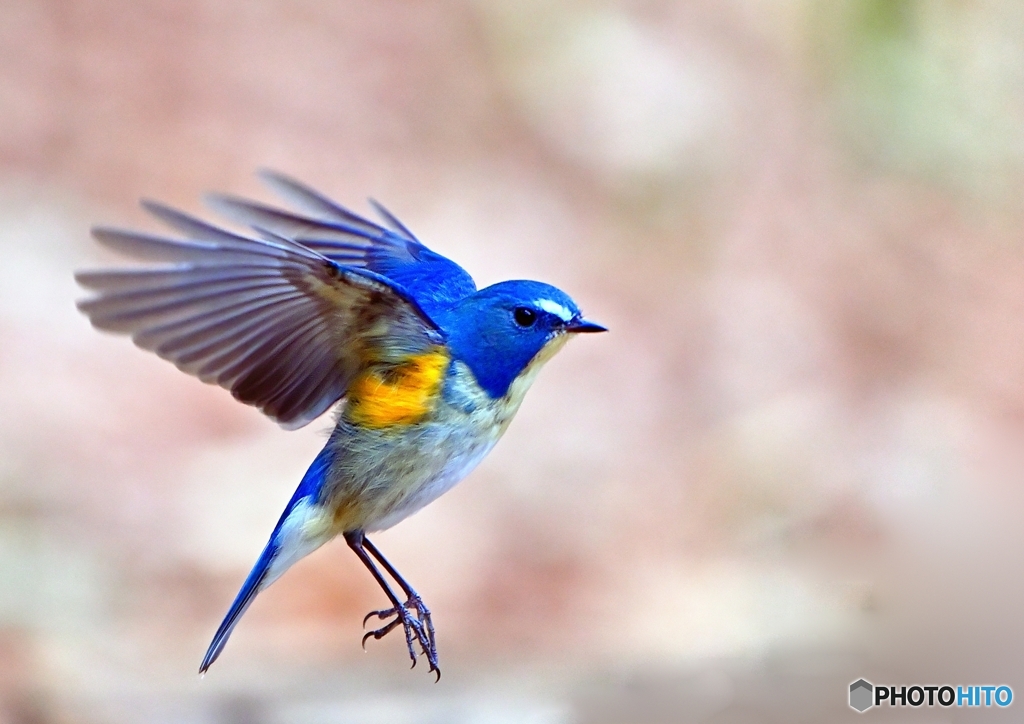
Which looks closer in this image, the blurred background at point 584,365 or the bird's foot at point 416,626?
the bird's foot at point 416,626

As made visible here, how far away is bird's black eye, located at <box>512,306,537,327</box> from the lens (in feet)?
10.4

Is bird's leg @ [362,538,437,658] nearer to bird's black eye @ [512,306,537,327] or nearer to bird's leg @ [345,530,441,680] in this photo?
bird's leg @ [345,530,441,680]

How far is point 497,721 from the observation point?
4941 millimetres

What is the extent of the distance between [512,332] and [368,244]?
3.08 ft

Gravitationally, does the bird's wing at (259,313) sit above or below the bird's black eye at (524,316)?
below

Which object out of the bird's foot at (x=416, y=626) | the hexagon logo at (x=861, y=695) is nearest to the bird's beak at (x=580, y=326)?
the bird's foot at (x=416, y=626)

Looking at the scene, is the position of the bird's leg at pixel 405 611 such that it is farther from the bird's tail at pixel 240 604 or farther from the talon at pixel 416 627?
→ the bird's tail at pixel 240 604

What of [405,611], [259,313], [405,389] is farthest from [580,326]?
[405,611]

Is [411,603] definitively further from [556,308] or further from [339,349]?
[556,308]

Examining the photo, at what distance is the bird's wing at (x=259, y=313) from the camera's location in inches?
116

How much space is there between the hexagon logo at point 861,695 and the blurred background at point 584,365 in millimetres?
64

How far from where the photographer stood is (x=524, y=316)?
3.18 metres

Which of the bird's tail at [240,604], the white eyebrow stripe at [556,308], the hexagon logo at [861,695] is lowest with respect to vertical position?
the bird's tail at [240,604]

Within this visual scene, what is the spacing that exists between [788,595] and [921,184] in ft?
10.5
